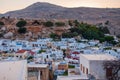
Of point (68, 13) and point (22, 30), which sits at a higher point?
point (68, 13)

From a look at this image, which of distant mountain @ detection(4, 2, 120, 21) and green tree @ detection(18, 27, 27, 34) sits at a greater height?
distant mountain @ detection(4, 2, 120, 21)

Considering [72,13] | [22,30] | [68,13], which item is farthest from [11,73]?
[72,13]

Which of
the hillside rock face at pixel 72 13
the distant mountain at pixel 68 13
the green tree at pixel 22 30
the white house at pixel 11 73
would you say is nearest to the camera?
the white house at pixel 11 73

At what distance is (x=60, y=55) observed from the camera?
3397cm

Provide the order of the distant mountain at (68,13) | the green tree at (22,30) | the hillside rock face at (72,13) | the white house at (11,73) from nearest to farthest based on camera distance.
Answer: the white house at (11,73)
the green tree at (22,30)
the hillside rock face at (72,13)
the distant mountain at (68,13)

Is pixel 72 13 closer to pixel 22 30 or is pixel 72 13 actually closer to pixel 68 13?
pixel 68 13

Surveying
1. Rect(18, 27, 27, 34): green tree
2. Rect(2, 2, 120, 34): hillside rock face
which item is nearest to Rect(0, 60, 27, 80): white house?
Rect(18, 27, 27, 34): green tree

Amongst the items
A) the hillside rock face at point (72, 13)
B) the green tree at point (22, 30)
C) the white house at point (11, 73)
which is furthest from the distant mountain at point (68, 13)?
the white house at point (11, 73)

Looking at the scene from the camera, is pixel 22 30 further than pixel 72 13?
No

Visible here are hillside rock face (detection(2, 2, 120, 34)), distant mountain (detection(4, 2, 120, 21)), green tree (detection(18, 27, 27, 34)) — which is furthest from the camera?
distant mountain (detection(4, 2, 120, 21))

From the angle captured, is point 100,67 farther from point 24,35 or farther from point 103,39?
point 24,35

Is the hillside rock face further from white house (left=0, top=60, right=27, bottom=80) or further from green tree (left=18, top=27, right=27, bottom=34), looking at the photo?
white house (left=0, top=60, right=27, bottom=80)

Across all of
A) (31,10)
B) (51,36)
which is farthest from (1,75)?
(31,10)

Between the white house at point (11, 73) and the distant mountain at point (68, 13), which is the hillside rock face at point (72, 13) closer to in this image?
the distant mountain at point (68, 13)
